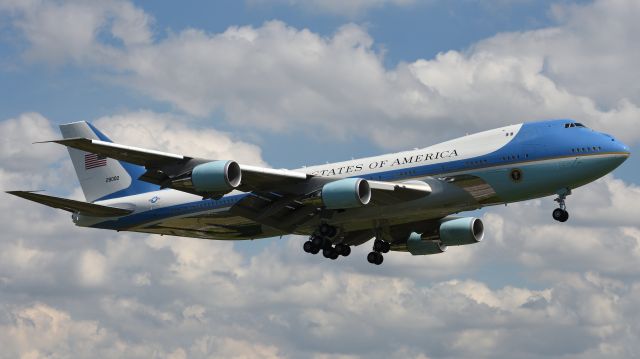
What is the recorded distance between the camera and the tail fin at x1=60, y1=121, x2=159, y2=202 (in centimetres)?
5884

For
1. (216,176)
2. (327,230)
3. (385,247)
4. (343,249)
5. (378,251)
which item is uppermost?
(385,247)

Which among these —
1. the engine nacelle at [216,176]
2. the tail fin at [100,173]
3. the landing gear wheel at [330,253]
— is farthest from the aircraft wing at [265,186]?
the tail fin at [100,173]

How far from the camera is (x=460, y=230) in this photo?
56688mm

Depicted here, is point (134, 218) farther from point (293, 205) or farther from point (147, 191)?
point (293, 205)

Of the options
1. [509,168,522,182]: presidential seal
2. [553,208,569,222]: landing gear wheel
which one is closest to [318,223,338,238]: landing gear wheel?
[509,168,522,182]: presidential seal

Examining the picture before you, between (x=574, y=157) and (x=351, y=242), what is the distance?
15145 mm

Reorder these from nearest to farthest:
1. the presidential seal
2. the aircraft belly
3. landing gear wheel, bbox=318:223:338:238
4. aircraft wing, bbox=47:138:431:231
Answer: aircraft wing, bbox=47:138:431:231 < the presidential seal < the aircraft belly < landing gear wheel, bbox=318:223:338:238

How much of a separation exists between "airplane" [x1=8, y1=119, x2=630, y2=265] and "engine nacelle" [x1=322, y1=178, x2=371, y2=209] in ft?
0.16

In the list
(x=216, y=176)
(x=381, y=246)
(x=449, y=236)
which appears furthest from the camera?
(x=381, y=246)

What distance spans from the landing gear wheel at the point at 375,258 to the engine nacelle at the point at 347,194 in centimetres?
1073

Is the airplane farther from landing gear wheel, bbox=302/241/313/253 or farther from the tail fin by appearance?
the tail fin

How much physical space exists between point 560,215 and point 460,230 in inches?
378

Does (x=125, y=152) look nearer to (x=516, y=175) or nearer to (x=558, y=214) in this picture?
(x=516, y=175)

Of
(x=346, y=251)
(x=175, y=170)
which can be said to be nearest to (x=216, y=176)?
(x=175, y=170)
